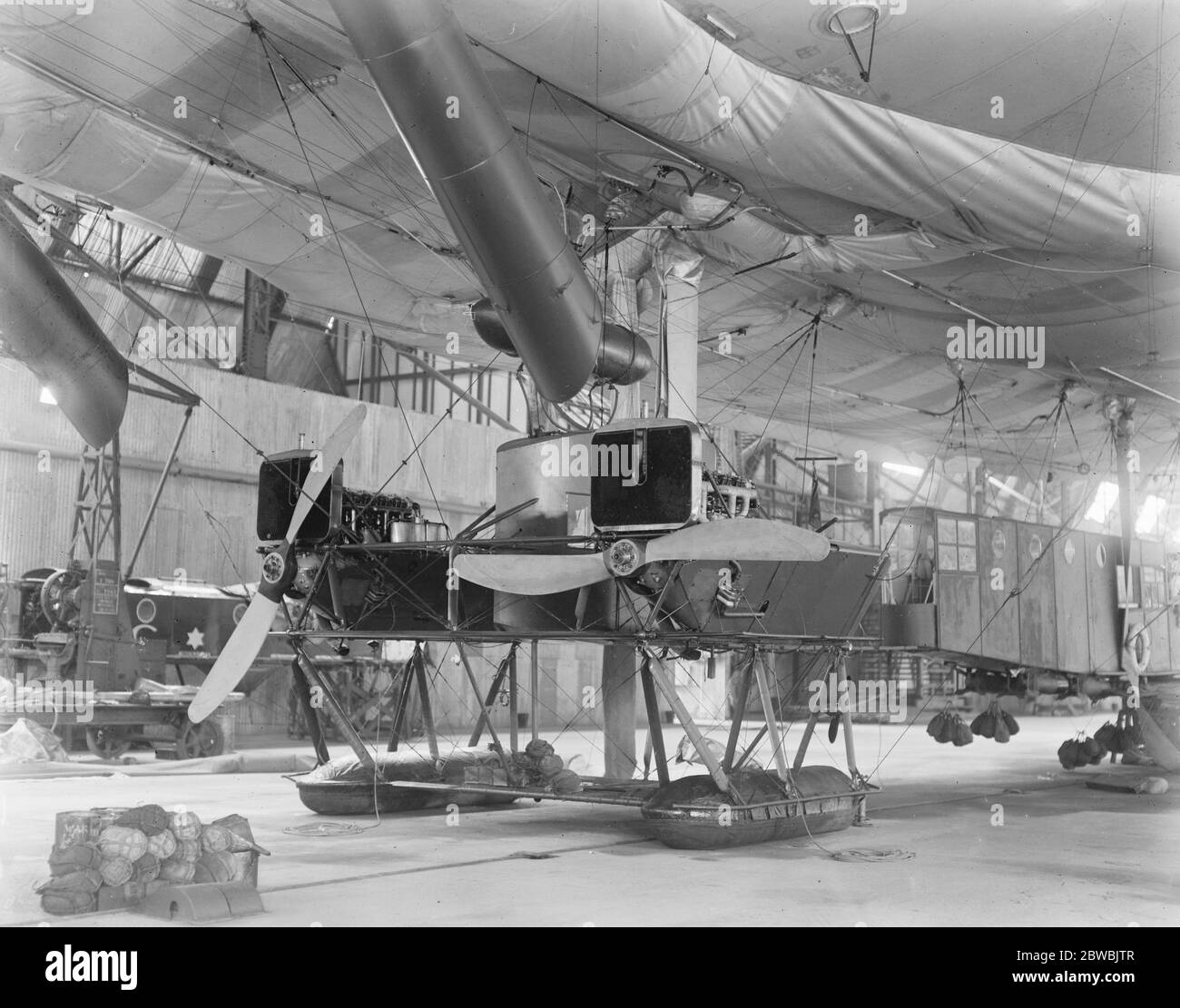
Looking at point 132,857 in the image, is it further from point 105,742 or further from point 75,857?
point 105,742

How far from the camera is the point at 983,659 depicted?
55.2 feet

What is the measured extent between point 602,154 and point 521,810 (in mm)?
8394

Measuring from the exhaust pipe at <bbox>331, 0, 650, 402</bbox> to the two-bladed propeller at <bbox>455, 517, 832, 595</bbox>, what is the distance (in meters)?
1.67

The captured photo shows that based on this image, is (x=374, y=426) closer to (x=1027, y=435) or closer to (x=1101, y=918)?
(x=1027, y=435)

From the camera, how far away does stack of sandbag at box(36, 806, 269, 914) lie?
25.5ft

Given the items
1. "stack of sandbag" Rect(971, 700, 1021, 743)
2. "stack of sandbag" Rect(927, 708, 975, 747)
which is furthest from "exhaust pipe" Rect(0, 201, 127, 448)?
"stack of sandbag" Rect(971, 700, 1021, 743)

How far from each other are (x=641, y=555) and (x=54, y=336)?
27.7 ft

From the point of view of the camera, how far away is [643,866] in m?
10.5

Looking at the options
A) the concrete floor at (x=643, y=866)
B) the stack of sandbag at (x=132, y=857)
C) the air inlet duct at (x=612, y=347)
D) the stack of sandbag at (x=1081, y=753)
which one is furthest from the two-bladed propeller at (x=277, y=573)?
the stack of sandbag at (x=1081, y=753)

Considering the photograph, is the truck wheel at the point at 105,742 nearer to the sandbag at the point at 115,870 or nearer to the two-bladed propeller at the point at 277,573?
the two-bladed propeller at the point at 277,573

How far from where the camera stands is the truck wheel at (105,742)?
2114 centimetres

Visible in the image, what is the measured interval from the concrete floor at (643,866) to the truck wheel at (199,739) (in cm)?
390

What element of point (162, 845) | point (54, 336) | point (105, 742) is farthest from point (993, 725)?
point (105, 742)

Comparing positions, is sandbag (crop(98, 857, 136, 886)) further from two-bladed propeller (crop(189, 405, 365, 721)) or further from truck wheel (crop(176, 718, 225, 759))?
truck wheel (crop(176, 718, 225, 759))
